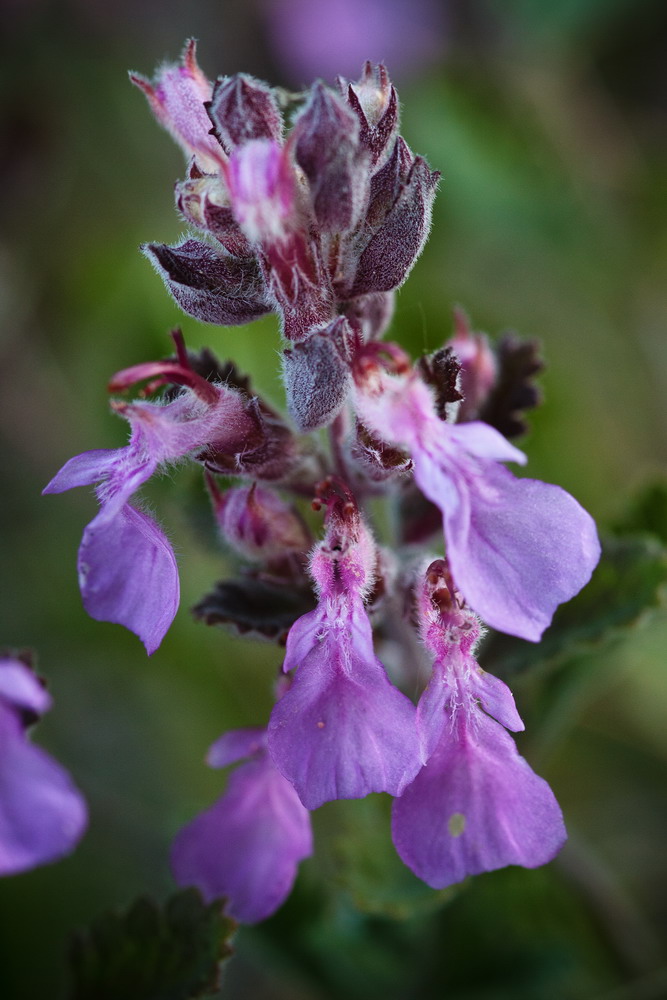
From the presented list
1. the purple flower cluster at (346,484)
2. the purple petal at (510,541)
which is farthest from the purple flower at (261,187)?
the purple petal at (510,541)

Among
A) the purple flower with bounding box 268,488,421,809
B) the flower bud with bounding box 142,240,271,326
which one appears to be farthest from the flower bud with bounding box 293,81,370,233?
the purple flower with bounding box 268,488,421,809

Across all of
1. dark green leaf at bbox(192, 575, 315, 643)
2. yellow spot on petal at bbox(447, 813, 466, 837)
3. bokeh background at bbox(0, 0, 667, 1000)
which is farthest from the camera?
bokeh background at bbox(0, 0, 667, 1000)

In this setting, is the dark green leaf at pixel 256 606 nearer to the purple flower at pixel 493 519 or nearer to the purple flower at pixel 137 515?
the purple flower at pixel 137 515

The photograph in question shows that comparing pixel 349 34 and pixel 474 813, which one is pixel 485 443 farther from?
pixel 349 34

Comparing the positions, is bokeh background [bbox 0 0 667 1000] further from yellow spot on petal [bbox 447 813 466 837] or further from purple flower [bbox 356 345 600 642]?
purple flower [bbox 356 345 600 642]

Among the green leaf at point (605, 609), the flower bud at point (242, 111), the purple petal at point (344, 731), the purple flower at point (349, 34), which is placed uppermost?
the purple flower at point (349, 34)

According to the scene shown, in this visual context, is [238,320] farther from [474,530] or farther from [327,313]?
[474,530]

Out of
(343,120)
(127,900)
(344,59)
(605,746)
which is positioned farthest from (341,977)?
(344,59)

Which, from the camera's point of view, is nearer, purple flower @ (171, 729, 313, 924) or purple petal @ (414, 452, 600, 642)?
purple petal @ (414, 452, 600, 642)
